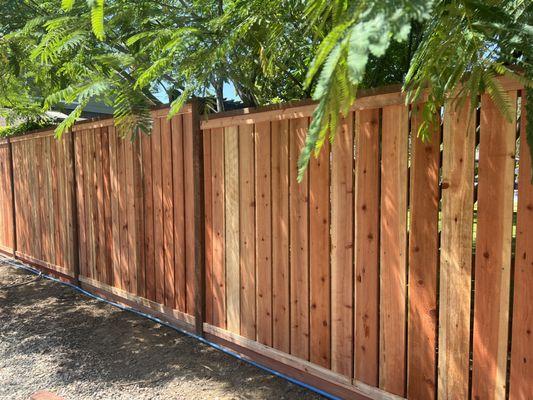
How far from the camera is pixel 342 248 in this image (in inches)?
118

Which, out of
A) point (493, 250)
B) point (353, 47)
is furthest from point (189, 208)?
point (353, 47)

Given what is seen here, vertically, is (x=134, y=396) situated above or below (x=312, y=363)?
below

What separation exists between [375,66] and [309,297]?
1869 millimetres

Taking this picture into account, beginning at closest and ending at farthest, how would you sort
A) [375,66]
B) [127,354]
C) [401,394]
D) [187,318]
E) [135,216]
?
[401,394], [375,66], [127,354], [187,318], [135,216]

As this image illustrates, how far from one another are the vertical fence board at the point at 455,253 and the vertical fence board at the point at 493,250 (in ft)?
0.20

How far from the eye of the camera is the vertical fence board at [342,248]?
294 centimetres

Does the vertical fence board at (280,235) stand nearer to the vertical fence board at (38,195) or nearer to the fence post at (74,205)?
the fence post at (74,205)

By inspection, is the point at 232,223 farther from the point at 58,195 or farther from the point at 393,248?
the point at 58,195

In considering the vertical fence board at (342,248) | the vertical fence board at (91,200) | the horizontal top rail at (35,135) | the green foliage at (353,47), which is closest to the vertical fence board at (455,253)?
the vertical fence board at (342,248)

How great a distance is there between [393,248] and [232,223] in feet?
5.05

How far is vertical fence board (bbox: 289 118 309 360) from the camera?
10.5 feet

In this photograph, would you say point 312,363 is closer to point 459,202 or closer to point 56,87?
point 459,202

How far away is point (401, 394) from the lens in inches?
108

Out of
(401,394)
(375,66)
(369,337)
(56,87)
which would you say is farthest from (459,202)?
(56,87)
